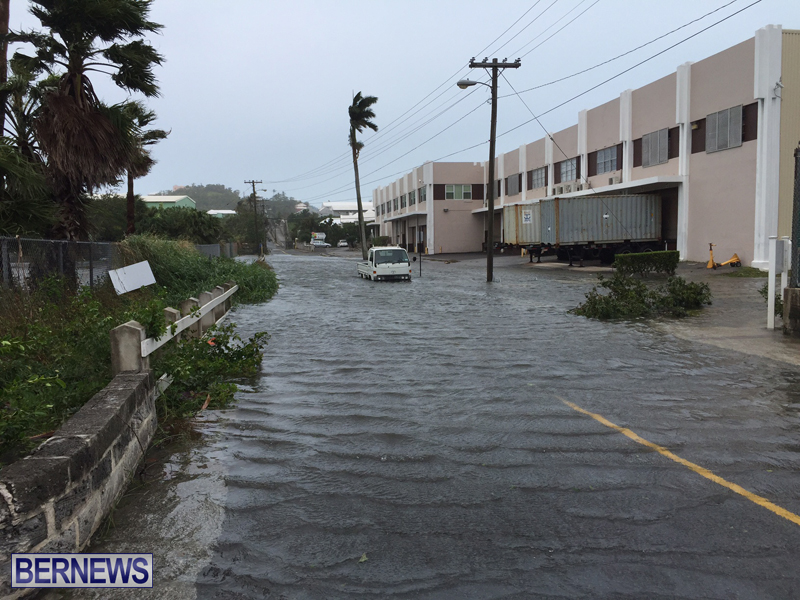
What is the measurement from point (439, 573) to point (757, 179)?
92.5ft

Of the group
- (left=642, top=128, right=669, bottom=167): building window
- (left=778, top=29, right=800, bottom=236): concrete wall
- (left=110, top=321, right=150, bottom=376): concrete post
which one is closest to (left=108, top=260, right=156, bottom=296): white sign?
(left=110, top=321, right=150, bottom=376): concrete post

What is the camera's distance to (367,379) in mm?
8656

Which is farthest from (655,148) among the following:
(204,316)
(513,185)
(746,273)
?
(204,316)

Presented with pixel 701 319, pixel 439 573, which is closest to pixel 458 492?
pixel 439 573

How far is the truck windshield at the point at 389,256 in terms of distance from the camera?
100ft

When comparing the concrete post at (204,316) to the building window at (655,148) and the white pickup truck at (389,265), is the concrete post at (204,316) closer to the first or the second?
the white pickup truck at (389,265)

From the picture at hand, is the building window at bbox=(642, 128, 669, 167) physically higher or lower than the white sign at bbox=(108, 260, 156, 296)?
higher

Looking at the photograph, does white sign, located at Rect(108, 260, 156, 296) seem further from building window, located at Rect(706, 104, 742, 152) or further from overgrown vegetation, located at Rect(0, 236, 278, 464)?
building window, located at Rect(706, 104, 742, 152)

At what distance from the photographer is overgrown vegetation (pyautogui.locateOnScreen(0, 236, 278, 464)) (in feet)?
16.2

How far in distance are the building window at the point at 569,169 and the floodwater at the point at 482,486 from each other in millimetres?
36261

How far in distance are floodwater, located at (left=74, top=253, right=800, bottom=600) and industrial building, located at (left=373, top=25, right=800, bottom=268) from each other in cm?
2065

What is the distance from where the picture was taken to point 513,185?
55594 millimetres

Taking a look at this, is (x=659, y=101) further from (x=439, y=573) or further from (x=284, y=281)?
(x=439, y=573)

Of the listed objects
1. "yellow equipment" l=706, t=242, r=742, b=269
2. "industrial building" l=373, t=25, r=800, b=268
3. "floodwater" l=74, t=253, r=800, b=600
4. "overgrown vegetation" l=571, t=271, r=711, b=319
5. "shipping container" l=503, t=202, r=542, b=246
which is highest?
"industrial building" l=373, t=25, r=800, b=268
